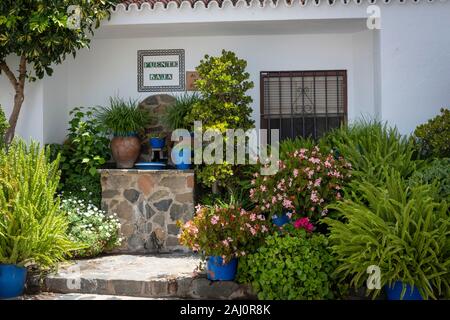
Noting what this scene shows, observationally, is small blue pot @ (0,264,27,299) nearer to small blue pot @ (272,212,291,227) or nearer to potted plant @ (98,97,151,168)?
potted plant @ (98,97,151,168)

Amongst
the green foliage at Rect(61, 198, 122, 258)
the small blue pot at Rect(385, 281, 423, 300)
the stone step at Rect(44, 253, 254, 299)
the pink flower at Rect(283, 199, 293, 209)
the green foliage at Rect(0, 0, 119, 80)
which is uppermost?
the green foliage at Rect(0, 0, 119, 80)

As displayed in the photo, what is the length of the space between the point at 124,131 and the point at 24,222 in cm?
298

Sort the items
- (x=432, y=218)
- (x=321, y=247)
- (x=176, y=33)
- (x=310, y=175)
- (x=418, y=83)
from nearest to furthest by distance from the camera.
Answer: (x=432, y=218)
(x=321, y=247)
(x=310, y=175)
(x=418, y=83)
(x=176, y=33)

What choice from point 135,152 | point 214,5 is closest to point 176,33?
point 214,5

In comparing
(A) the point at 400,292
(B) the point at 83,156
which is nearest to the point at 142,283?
(A) the point at 400,292

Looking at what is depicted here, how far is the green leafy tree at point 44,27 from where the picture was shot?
8.02 meters

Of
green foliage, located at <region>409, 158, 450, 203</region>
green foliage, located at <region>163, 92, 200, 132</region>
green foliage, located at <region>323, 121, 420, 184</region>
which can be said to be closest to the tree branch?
green foliage, located at <region>163, 92, 200, 132</region>

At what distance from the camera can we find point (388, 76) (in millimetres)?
8484

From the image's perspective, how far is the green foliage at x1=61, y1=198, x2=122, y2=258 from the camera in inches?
301

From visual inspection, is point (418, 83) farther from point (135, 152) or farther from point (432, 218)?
point (135, 152)

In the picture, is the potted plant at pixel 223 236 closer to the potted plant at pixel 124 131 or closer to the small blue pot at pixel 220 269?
the small blue pot at pixel 220 269

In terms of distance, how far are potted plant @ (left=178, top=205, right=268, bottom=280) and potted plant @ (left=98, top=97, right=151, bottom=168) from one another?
2992mm

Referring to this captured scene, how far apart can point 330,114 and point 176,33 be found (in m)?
3.15

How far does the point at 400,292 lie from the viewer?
5.44 m
